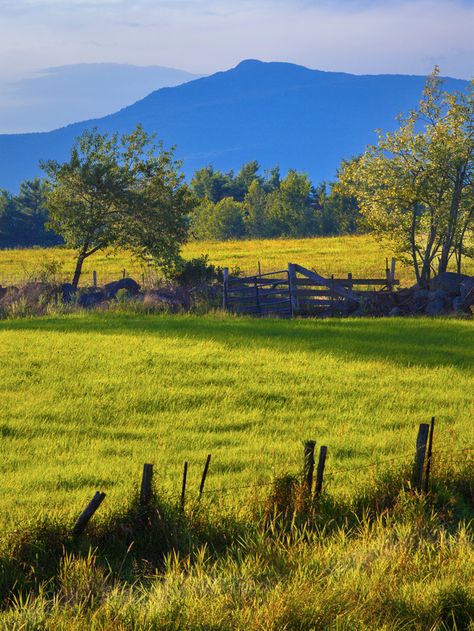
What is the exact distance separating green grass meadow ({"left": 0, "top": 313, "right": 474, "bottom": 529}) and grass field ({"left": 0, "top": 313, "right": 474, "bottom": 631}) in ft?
0.18

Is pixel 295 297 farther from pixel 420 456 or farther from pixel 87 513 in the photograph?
pixel 87 513

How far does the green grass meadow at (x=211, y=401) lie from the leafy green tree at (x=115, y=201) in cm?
988

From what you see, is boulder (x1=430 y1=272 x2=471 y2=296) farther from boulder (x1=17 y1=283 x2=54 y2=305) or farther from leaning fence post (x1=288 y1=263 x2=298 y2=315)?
boulder (x1=17 y1=283 x2=54 y2=305)

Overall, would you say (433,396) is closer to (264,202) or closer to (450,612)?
(450,612)

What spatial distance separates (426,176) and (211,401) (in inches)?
862

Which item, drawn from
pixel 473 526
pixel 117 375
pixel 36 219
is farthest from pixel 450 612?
pixel 36 219

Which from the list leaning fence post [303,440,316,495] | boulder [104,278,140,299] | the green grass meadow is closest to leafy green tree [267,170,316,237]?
boulder [104,278,140,299]

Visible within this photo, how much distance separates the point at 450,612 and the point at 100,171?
103 feet

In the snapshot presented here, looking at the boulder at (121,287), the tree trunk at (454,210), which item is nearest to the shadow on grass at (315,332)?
the boulder at (121,287)

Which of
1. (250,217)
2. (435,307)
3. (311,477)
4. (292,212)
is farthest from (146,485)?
(250,217)

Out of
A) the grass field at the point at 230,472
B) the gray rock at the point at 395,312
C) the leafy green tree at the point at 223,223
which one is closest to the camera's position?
the grass field at the point at 230,472

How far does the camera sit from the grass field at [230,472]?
22.4 ft

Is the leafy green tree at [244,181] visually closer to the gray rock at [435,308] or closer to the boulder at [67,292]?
the boulder at [67,292]

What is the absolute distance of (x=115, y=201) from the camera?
3572 centimetres
